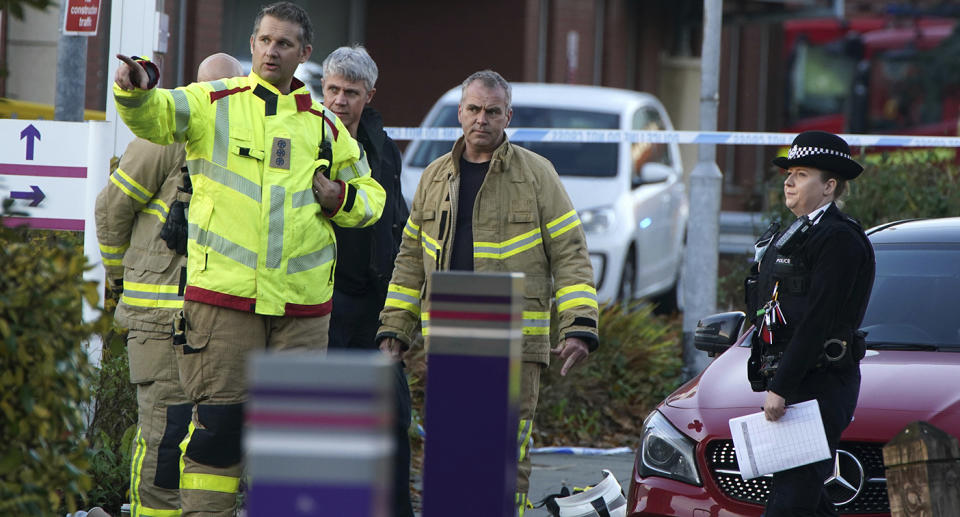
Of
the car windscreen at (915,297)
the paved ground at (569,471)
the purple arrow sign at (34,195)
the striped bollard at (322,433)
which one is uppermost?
the purple arrow sign at (34,195)

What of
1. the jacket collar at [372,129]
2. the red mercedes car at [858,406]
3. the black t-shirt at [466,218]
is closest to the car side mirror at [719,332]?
the red mercedes car at [858,406]

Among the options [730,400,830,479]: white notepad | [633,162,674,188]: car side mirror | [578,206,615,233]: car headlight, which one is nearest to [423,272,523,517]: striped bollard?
[730,400,830,479]: white notepad

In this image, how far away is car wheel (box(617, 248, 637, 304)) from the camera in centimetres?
1250

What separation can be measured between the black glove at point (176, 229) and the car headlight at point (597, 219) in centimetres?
690

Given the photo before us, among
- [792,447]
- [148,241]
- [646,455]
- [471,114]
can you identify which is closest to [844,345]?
[792,447]

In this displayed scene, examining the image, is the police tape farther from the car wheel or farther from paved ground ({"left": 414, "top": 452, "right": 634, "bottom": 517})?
paved ground ({"left": 414, "top": 452, "right": 634, "bottom": 517})

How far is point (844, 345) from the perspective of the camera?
198 inches

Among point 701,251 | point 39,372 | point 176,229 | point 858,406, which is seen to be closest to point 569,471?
point 701,251

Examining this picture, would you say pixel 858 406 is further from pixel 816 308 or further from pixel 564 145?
pixel 564 145

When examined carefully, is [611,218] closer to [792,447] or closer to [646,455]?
[646,455]

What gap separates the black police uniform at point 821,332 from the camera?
16.4 feet

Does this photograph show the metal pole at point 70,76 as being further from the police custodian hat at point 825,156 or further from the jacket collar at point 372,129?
the police custodian hat at point 825,156

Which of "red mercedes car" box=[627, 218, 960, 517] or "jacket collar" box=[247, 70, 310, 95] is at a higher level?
"jacket collar" box=[247, 70, 310, 95]

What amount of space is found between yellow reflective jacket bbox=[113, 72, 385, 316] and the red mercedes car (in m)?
1.48
